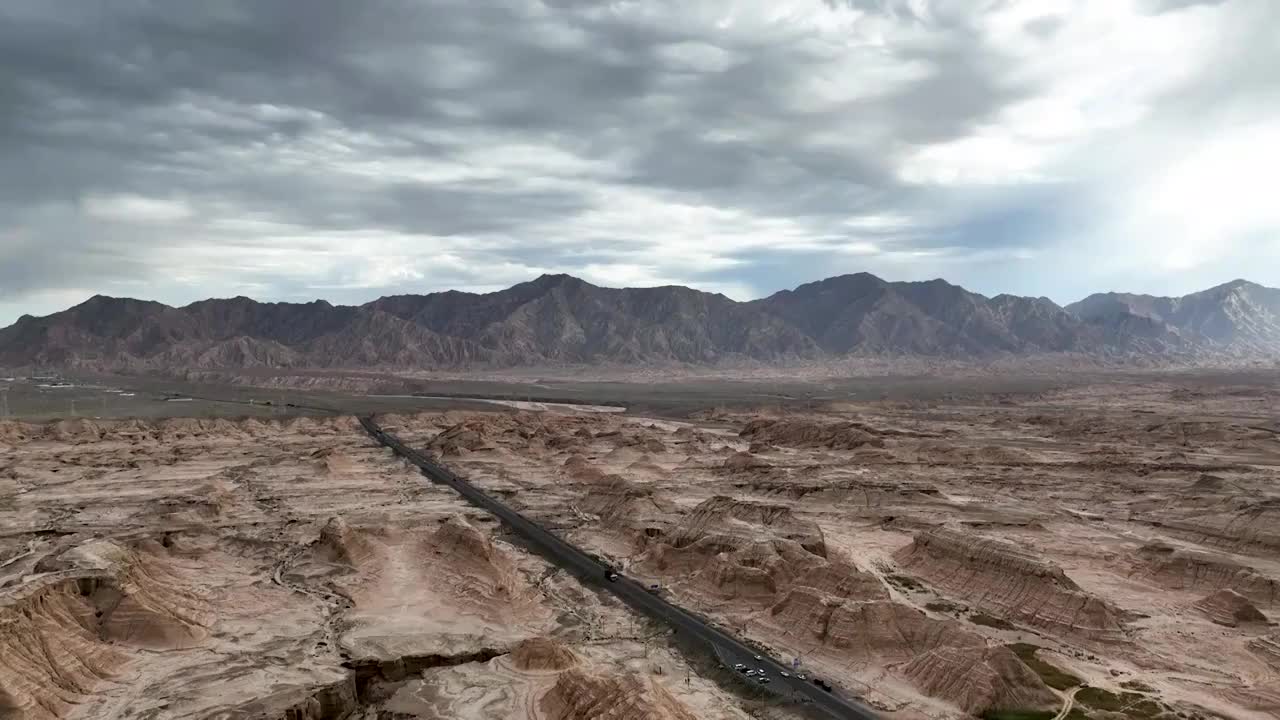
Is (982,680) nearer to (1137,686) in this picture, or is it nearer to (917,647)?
(917,647)

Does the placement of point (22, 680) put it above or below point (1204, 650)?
above

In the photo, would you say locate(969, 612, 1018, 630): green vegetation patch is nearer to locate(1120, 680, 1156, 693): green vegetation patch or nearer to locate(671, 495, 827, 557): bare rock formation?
locate(1120, 680, 1156, 693): green vegetation patch

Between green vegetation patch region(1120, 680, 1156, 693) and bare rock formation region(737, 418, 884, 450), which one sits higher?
bare rock formation region(737, 418, 884, 450)

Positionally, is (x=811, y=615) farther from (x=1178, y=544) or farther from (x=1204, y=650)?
(x=1178, y=544)

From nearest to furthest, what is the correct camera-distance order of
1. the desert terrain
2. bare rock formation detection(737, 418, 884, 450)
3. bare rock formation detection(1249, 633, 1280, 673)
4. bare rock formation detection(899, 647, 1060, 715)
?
bare rock formation detection(899, 647, 1060, 715) < the desert terrain < bare rock formation detection(1249, 633, 1280, 673) < bare rock formation detection(737, 418, 884, 450)

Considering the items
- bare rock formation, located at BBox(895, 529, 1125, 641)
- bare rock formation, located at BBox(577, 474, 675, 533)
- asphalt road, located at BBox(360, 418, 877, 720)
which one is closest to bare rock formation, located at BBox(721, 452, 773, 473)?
bare rock formation, located at BBox(577, 474, 675, 533)

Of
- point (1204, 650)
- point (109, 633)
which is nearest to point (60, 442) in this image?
point (109, 633)

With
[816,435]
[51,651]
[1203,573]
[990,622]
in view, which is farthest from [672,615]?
[816,435]
